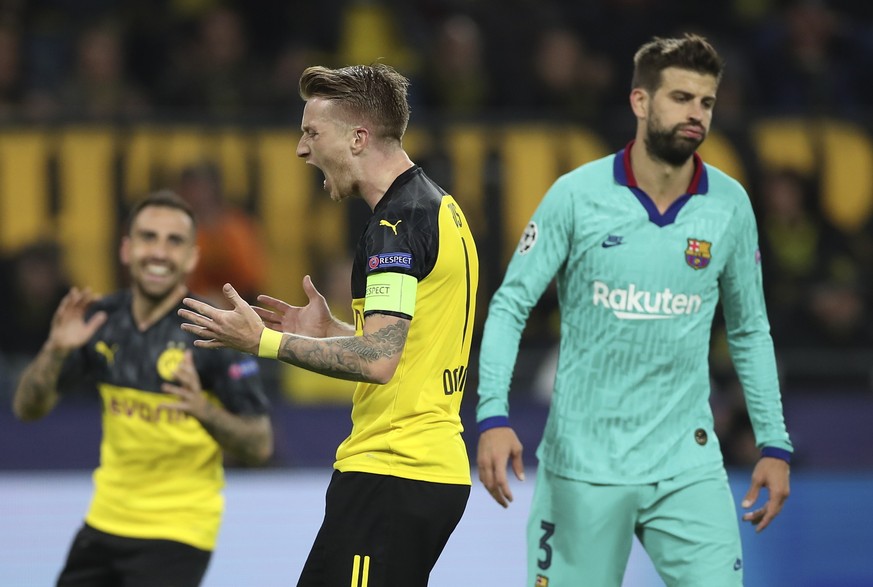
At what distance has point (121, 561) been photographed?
501cm

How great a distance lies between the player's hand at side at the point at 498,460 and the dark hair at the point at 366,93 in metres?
0.93

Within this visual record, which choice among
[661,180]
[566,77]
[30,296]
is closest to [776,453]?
[661,180]

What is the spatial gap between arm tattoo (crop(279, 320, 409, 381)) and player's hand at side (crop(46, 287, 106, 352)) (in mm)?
1648

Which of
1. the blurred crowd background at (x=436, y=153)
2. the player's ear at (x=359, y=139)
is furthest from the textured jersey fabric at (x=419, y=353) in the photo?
the blurred crowd background at (x=436, y=153)

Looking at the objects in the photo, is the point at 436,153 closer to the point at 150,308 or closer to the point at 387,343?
the point at 150,308

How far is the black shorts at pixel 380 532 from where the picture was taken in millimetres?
3914

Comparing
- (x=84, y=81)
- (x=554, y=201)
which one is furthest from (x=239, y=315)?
(x=84, y=81)

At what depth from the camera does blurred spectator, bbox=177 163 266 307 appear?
29.5 feet

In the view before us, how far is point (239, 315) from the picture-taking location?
380 centimetres

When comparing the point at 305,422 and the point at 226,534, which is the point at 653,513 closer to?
the point at 226,534

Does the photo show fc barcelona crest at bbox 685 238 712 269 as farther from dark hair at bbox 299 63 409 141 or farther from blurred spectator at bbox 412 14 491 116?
blurred spectator at bbox 412 14 491 116

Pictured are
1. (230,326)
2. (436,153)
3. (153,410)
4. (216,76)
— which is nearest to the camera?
(230,326)

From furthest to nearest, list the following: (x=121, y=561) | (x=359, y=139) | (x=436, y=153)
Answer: (x=436, y=153) < (x=121, y=561) < (x=359, y=139)

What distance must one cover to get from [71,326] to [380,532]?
185 centimetres
